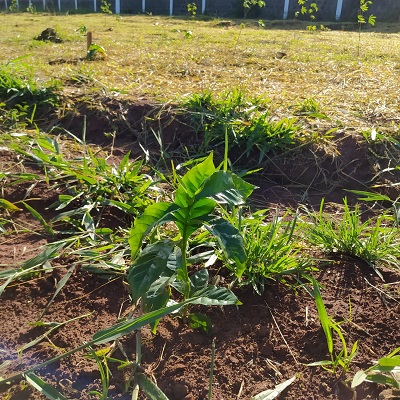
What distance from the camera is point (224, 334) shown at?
1.29 meters

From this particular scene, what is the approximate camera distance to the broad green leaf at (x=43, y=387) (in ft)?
3.48

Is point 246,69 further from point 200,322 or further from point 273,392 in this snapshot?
point 273,392

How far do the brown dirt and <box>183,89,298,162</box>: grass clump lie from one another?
3.33 feet

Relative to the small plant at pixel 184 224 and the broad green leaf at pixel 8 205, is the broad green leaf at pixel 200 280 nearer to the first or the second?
the small plant at pixel 184 224

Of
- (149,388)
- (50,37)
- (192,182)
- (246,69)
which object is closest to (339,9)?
(50,37)

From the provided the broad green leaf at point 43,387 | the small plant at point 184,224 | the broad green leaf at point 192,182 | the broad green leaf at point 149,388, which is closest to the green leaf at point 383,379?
the small plant at point 184,224

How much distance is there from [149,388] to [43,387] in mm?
227

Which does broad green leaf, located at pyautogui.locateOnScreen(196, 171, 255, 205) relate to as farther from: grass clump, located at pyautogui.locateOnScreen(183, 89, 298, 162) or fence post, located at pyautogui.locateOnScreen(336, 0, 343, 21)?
fence post, located at pyautogui.locateOnScreen(336, 0, 343, 21)

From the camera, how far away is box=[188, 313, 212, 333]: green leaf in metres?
1.28

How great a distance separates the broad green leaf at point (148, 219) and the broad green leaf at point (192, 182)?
4cm

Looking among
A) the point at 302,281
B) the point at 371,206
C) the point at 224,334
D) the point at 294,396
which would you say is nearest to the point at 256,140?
the point at 371,206

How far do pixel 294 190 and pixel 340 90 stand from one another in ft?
4.49

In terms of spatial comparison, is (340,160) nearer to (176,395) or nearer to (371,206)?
(371,206)

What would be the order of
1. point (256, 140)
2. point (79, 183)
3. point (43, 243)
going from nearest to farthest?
point (43, 243)
point (79, 183)
point (256, 140)
